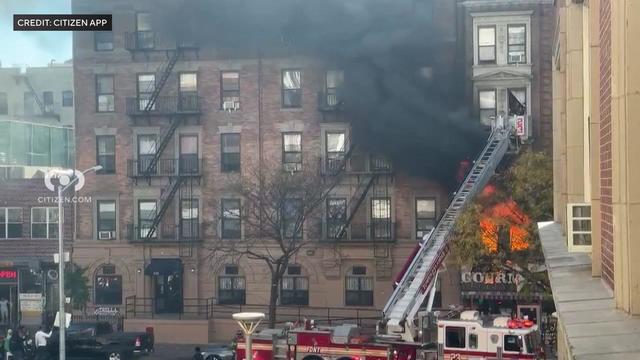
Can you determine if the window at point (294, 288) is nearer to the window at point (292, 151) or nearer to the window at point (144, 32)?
the window at point (292, 151)

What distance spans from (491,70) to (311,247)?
877cm

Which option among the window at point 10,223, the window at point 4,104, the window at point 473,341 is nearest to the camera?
the window at point 473,341

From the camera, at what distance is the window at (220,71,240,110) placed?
3234cm

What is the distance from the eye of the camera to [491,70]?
99.3ft

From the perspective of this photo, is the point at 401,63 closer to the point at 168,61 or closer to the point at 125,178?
the point at 168,61

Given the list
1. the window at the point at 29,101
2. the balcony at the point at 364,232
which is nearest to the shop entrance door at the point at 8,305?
the balcony at the point at 364,232

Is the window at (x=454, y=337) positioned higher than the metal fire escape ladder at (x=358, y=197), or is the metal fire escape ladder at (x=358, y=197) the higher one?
the metal fire escape ladder at (x=358, y=197)

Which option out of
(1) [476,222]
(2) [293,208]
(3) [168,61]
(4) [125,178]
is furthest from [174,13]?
(1) [476,222]

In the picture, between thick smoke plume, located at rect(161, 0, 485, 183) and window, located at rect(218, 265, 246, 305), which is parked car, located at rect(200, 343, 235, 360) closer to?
window, located at rect(218, 265, 246, 305)

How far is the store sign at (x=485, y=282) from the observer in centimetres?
2862

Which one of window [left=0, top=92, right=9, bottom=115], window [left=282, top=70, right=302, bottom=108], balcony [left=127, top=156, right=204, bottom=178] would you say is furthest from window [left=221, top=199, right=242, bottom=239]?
window [left=0, top=92, right=9, bottom=115]

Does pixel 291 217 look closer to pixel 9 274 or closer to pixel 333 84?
pixel 333 84

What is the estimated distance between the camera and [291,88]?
32.0 meters

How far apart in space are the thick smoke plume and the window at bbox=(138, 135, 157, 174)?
5178 mm
